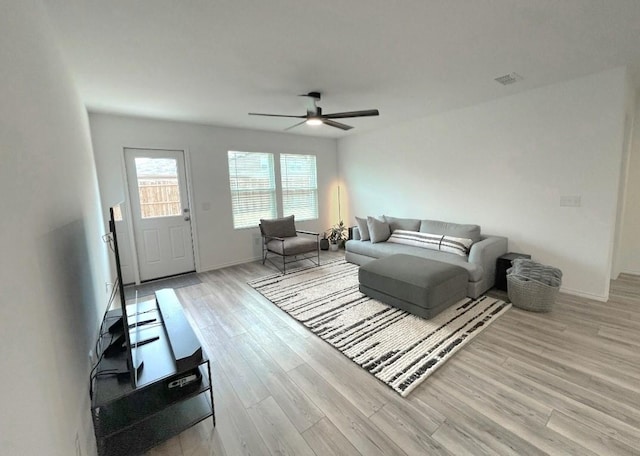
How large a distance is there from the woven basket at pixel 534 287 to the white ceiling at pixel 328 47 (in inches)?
82.5

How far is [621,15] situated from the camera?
1879 mm

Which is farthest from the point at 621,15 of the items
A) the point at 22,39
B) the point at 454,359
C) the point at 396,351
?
the point at 22,39

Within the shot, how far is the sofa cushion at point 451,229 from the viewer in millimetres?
3807

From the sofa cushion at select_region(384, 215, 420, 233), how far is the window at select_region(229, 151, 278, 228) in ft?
7.57

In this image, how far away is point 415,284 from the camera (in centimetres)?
276

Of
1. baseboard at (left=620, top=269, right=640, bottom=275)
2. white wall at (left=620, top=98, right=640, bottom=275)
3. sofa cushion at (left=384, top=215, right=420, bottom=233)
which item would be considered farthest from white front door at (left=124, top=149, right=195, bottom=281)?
baseboard at (left=620, top=269, right=640, bottom=275)

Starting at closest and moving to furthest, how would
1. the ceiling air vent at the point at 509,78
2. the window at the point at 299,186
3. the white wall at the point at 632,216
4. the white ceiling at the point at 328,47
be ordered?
the white ceiling at the point at 328,47 → the ceiling air vent at the point at 509,78 → the white wall at the point at 632,216 → the window at the point at 299,186

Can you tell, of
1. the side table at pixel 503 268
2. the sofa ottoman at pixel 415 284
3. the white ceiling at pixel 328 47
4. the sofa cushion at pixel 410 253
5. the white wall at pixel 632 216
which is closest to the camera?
the white ceiling at pixel 328 47

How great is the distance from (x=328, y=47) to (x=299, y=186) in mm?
3755

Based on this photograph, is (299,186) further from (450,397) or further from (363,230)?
(450,397)

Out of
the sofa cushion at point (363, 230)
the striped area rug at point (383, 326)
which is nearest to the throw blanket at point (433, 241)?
the sofa cushion at point (363, 230)

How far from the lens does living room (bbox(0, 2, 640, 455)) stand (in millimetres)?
989

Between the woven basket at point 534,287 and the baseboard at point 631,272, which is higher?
the woven basket at point 534,287

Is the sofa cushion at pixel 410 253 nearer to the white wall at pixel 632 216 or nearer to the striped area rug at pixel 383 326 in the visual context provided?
the striped area rug at pixel 383 326
